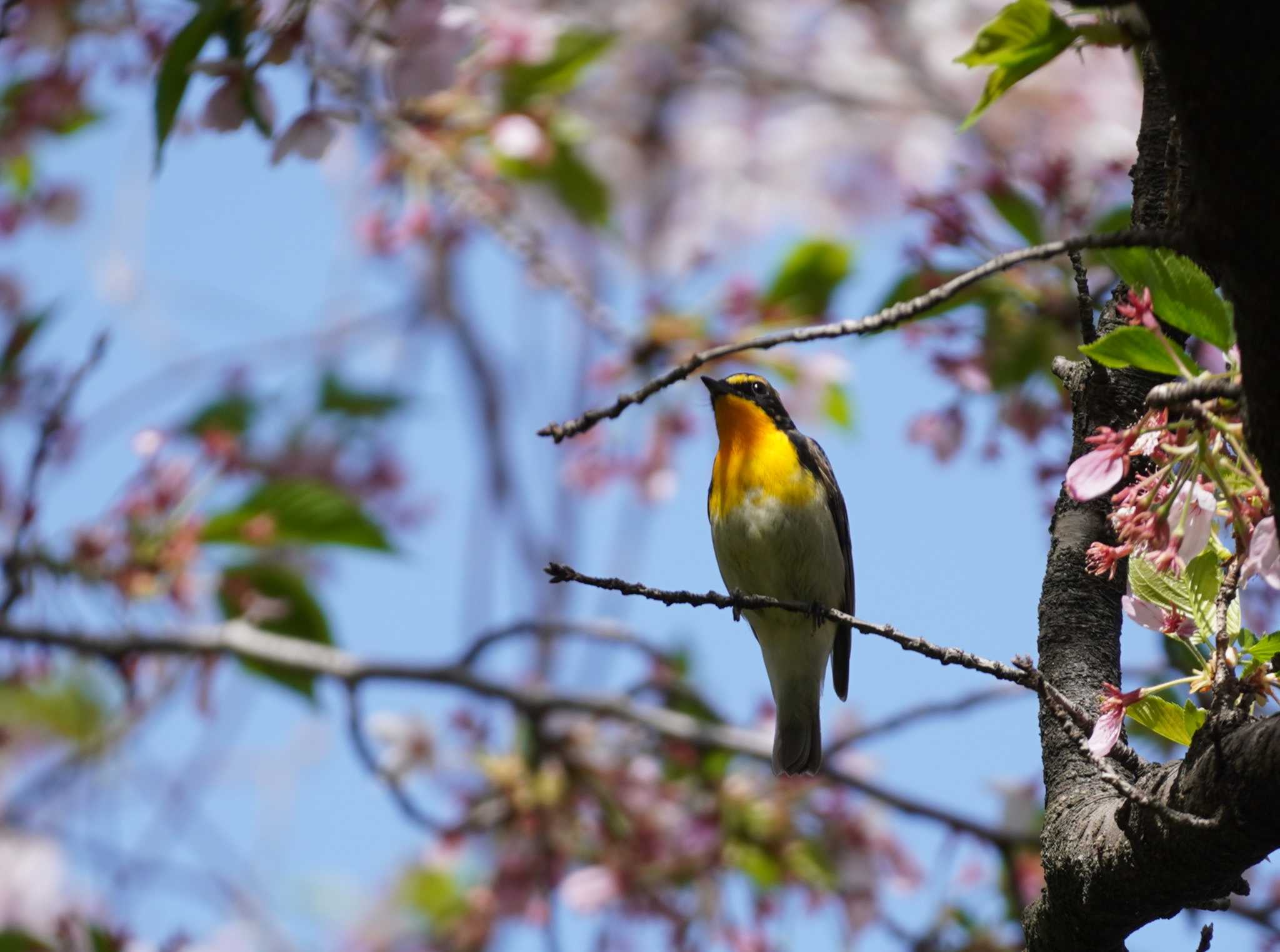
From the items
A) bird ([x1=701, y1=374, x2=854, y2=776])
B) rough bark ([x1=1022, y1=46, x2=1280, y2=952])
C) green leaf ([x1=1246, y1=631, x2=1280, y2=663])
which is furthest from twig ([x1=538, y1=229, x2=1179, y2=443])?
bird ([x1=701, y1=374, x2=854, y2=776])

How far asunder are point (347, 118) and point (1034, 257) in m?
1.96

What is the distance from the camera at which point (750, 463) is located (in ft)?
15.1

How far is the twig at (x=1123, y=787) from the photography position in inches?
54.4

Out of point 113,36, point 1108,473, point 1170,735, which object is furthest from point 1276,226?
point 113,36

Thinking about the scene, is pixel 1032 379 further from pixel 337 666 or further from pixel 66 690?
pixel 66 690

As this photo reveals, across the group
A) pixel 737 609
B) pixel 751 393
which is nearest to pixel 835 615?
pixel 737 609

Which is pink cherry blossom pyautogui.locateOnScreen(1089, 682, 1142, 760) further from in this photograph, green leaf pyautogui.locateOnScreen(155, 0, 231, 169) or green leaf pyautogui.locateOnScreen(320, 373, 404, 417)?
green leaf pyautogui.locateOnScreen(320, 373, 404, 417)

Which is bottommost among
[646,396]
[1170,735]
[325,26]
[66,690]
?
[66,690]

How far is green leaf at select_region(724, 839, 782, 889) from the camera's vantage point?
546 cm

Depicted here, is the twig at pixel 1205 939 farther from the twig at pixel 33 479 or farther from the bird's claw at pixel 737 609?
the twig at pixel 33 479

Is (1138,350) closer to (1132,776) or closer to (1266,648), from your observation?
(1266,648)

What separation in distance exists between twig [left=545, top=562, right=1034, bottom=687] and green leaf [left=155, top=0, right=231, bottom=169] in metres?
1.28

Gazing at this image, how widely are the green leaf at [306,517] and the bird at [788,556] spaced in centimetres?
123

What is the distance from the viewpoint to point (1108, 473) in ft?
5.11
